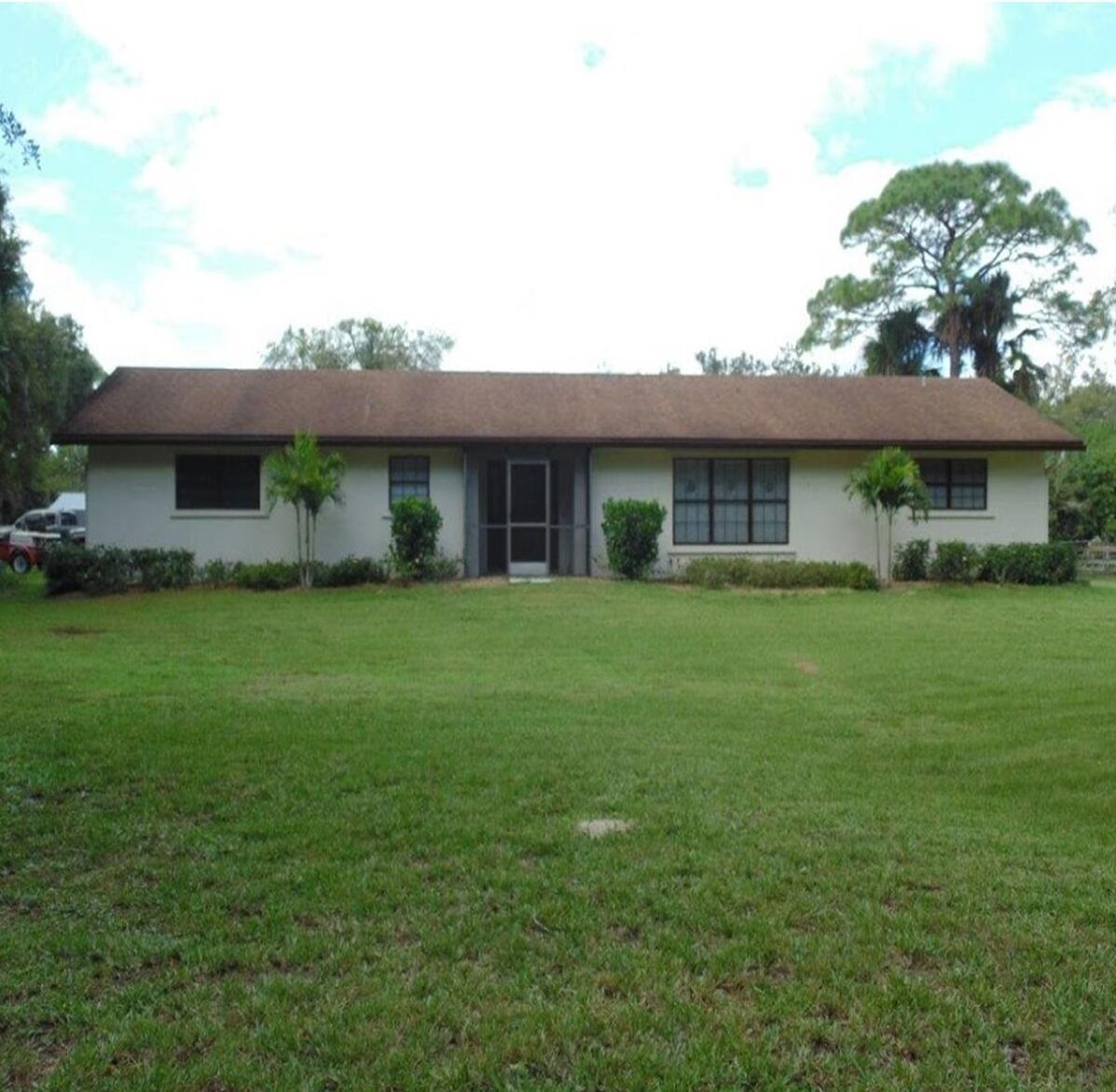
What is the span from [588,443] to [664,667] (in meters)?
10.2

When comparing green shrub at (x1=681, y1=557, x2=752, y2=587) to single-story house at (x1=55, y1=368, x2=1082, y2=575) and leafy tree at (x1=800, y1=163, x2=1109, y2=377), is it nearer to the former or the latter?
single-story house at (x1=55, y1=368, x2=1082, y2=575)

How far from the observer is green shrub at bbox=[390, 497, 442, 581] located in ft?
63.9

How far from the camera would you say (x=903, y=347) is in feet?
122

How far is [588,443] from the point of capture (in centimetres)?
2092

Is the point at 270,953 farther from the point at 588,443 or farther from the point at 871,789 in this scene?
the point at 588,443

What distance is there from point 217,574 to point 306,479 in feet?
9.20

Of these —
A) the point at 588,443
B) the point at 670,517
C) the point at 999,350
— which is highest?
the point at 999,350

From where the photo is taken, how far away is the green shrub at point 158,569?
19.3 metres

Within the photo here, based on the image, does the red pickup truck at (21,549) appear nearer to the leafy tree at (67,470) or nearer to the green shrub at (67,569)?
the green shrub at (67,569)

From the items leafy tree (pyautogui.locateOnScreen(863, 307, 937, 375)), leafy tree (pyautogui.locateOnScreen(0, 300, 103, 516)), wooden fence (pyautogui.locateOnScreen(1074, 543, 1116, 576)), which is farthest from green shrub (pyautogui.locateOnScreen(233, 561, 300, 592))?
leafy tree (pyautogui.locateOnScreen(863, 307, 937, 375))

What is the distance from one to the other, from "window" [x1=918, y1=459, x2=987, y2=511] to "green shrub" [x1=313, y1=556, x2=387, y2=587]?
11.5 meters

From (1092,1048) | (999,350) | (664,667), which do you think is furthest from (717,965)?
(999,350)

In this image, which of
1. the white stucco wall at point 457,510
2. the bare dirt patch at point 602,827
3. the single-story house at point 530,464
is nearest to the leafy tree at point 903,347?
the single-story house at point 530,464

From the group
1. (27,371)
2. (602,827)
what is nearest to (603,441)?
(27,371)
